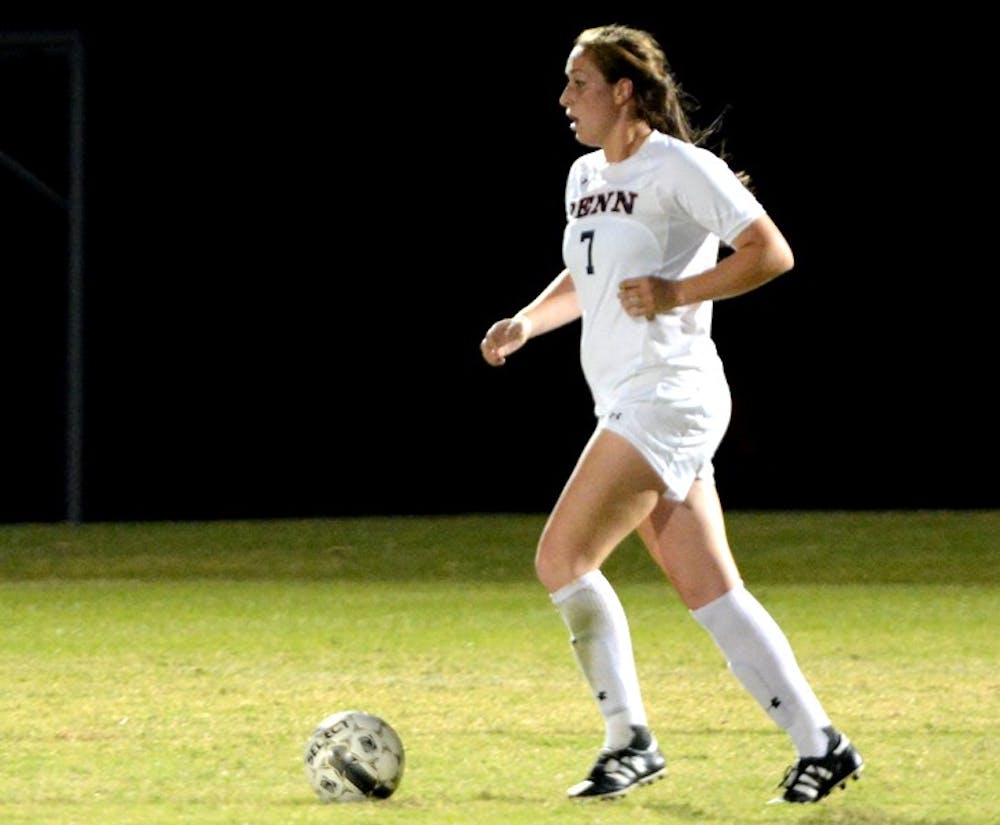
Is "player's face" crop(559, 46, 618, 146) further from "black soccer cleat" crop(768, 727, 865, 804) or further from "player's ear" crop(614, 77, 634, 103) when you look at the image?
"black soccer cleat" crop(768, 727, 865, 804)

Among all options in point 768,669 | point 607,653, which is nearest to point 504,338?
point 607,653

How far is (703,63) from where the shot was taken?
26109mm

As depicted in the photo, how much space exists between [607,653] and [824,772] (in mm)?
610

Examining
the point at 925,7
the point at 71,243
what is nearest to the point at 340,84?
the point at 925,7

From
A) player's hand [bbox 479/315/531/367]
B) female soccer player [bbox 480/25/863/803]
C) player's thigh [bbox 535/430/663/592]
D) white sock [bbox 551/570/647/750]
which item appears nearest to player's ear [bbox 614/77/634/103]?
female soccer player [bbox 480/25/863/803]

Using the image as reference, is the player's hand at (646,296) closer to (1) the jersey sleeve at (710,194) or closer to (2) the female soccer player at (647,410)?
(2) the female soccer player at (647,410)

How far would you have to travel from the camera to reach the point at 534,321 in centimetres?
616

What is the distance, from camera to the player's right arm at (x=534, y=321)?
238 inches

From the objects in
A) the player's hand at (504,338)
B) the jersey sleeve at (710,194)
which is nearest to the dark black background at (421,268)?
the player's hand at (504,338)

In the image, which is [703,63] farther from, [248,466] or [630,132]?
[630,132]

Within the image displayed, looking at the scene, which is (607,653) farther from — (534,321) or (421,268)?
(421,268)

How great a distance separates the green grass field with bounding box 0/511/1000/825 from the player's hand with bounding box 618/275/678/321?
123cm

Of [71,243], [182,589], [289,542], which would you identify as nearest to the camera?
[182,589]

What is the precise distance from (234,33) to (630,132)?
23.3 m
